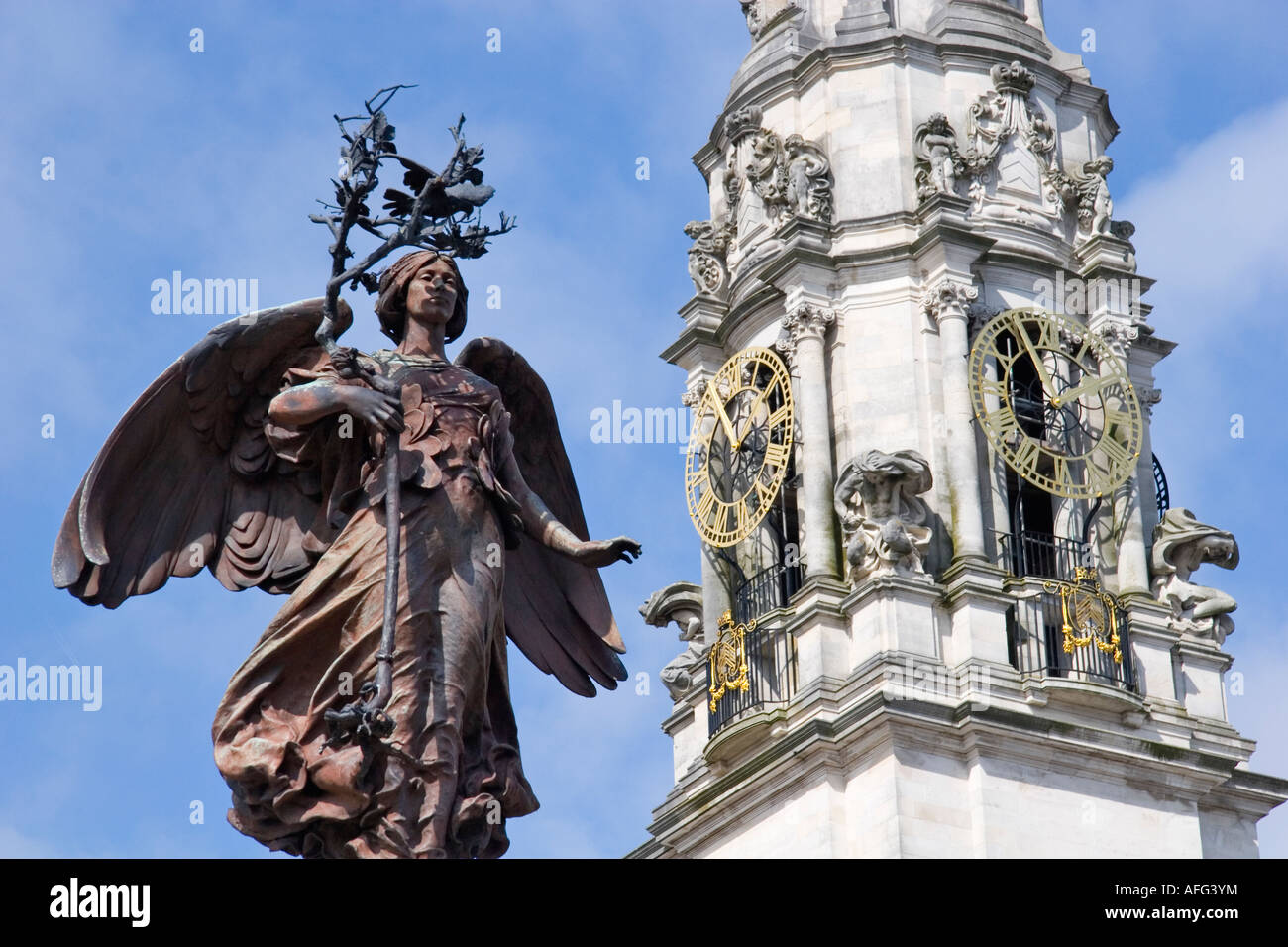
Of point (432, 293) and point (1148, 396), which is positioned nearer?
point (432, 293)

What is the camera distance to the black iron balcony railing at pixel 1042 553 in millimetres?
51719

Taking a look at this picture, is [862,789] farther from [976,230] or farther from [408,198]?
[408,198]

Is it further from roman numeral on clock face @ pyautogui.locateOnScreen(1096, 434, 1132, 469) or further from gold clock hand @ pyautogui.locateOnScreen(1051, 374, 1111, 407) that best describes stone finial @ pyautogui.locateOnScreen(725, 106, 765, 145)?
roman numeral on clock face @ pyautogui.locateOnScreen(1096, 434, 1132, 469)

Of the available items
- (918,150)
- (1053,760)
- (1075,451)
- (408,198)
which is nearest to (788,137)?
(918,150)

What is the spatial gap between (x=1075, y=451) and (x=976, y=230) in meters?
4.00

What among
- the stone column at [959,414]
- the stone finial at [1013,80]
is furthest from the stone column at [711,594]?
the stone finial at [1013,80]

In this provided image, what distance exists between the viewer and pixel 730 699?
52.0 meters

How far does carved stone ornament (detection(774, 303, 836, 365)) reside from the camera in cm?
5378

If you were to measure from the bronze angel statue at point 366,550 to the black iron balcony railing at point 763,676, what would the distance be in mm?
31522

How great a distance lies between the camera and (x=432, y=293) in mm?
19000

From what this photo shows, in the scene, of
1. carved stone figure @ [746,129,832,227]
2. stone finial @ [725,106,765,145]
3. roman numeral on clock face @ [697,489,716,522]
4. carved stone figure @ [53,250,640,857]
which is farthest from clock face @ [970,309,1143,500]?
carved stone figure @ [53,250,640,857]

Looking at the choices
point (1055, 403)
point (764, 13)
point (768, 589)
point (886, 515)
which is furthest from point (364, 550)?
point (764, 13)

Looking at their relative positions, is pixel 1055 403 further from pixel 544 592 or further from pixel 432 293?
pixel 432 293

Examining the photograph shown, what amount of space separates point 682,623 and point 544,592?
1412 inches
